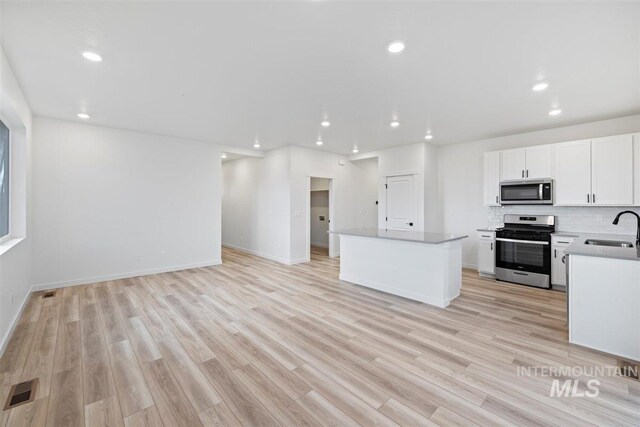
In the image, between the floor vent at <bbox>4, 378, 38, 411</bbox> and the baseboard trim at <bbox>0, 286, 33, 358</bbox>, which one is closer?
the floor vent at <bbox>4, 378, 38, 411</bbox>

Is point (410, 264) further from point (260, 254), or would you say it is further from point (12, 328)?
point (12, 328)

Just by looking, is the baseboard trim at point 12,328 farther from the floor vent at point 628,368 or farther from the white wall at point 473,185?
the white wall at point 473,185

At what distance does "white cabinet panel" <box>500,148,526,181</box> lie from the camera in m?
4.91

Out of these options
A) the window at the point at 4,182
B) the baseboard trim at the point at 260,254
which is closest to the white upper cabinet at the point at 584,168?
the baseboard trim at the point at 260,254

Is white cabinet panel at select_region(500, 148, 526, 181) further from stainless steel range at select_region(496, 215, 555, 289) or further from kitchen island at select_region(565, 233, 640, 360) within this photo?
kitchen island at select_region(565, 233, 640, 360)

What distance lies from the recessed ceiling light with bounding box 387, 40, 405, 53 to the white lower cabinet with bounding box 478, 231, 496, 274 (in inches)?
160

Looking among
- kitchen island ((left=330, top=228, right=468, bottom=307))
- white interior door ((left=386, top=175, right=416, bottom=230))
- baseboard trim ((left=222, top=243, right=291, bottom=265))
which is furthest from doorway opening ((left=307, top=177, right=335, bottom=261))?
kitchen island ((left=330, top=228, right=468, bottom=307))

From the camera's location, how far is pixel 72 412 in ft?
5.96

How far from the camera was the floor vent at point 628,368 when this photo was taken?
222 centimetres

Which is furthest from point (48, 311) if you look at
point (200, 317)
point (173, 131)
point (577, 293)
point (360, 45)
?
point (577, 293)

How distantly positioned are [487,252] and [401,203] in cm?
198

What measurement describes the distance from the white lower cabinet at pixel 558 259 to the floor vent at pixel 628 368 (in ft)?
7.36

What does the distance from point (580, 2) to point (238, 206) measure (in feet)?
25.1

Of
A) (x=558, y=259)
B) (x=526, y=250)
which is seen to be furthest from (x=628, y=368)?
(x=526, y=250)
